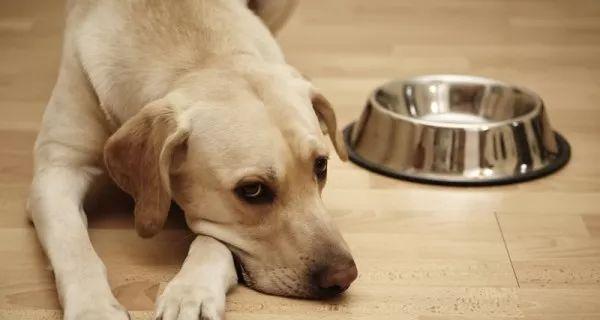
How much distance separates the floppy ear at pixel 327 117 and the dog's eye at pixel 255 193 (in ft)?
1.14

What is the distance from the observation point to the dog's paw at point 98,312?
1803 mm

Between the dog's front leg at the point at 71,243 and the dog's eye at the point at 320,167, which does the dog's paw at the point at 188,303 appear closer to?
the dog's front leg at the point at 71,243

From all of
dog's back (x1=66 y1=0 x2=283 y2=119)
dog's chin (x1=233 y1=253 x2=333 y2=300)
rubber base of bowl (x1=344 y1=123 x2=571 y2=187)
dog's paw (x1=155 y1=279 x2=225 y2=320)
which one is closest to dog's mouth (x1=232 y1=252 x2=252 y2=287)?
dog's chin (x1=233 y1=253 x2=333 y2=300)

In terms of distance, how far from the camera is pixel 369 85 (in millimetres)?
3408

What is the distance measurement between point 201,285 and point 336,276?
273mm

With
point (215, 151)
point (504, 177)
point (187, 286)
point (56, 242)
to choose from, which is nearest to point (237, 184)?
point (215, 151)

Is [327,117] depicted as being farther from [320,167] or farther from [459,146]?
[459,146]

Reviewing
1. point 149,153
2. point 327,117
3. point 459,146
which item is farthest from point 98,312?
point 459,146

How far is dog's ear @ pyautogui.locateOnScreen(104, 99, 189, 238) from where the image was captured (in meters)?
1.94

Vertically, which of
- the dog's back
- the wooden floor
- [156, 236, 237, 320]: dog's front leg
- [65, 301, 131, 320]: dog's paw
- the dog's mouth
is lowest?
the wooden floor

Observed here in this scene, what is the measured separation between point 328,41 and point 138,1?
1809 millimetres

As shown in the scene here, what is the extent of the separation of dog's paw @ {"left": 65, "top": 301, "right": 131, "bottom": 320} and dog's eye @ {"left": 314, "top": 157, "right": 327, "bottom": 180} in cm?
50

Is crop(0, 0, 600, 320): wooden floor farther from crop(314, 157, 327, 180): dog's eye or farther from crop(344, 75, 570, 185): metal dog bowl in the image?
crop(314, 157, 327, 180): dog's eye

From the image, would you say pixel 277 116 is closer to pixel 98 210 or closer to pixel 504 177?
pixel 98 210
